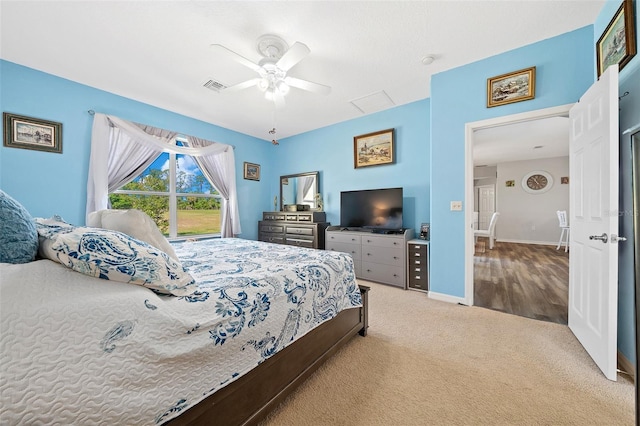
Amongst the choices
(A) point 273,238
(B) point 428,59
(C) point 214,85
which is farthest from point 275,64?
(A) point 273,238

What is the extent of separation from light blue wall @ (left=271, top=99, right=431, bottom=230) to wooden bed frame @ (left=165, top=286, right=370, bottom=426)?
2.57 metres

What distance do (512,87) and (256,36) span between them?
2.66 metres

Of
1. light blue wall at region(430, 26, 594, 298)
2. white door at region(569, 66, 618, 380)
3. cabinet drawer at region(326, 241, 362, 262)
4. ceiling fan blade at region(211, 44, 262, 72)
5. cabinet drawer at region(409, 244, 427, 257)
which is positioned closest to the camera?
white door at region(569, 66, 618, 380)

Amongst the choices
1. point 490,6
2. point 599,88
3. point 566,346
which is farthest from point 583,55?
point 566,346

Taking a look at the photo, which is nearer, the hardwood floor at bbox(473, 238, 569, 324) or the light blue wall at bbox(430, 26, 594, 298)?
the light blue wall at bbox(430, 26, 594, 298)

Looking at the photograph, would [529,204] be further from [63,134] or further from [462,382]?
[63,134]

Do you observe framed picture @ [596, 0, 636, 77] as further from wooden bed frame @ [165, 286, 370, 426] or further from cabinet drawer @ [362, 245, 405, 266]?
wooden bed frame @ [165, 286, 370, 426]

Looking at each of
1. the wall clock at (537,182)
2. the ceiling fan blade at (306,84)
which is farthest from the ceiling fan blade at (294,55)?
the wall clock at (537,182)

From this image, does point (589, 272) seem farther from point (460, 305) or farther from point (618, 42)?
point (618, 42)

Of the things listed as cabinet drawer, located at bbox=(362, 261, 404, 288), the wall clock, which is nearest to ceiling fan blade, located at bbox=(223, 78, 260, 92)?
cabinet drawer, located at bbox=(362, 261, 404, 288)

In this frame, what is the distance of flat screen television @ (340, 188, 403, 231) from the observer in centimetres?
362

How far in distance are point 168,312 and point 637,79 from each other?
3.00 meters

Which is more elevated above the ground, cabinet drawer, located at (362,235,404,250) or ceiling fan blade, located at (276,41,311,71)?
ceiling fan blade, located at (276,41,311,71)

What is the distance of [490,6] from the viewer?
194cm
